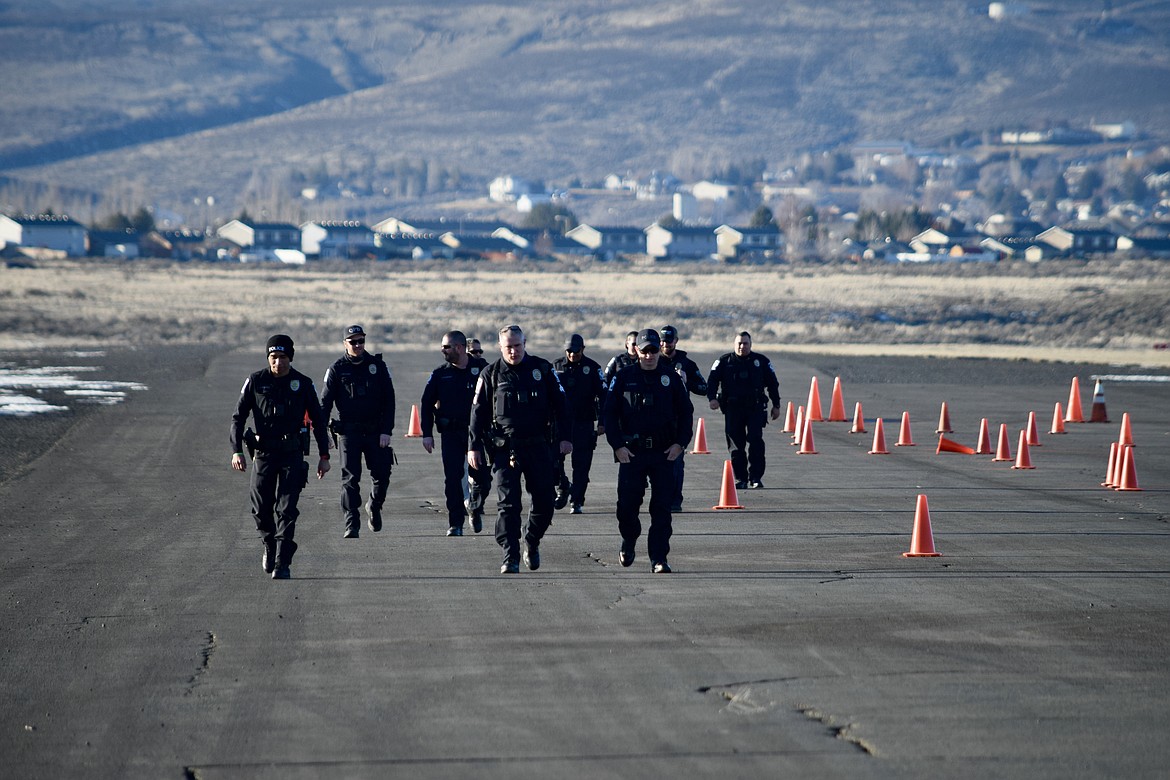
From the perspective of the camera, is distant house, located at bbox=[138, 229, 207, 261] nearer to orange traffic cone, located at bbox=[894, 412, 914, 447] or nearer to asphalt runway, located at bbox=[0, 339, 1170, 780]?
orange traffic cone, located at bbox=[894, 412, 914, 447]

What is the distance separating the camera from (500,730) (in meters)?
7.84

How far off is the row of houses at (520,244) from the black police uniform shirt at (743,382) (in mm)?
105782

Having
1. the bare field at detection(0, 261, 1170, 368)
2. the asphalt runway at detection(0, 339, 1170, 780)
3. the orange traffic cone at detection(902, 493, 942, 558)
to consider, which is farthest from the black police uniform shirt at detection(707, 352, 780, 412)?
the bare field at detection(0, 261, 1170, 368)

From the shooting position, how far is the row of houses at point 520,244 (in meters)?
126

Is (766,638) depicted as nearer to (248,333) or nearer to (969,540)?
(969,540)

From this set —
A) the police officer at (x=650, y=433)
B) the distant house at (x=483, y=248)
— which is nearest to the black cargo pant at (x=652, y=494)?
the police officer at (x=650, y=433)

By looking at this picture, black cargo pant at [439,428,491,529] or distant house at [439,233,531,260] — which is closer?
black cargo pant at [439,428,491,529]

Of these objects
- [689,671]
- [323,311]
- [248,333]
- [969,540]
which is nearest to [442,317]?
[323,311]

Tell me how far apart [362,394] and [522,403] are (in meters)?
2.74

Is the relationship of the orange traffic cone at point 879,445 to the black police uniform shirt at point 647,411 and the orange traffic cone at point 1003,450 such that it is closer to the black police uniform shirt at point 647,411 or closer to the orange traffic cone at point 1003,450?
the orange traffic cone at point 1003,450

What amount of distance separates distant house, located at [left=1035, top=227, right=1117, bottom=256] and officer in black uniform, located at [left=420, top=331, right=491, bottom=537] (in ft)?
433

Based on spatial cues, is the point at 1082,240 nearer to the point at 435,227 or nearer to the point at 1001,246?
the point at 1001,246

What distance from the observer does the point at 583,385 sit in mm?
15789

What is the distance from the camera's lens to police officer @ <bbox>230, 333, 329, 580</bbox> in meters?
12.3
